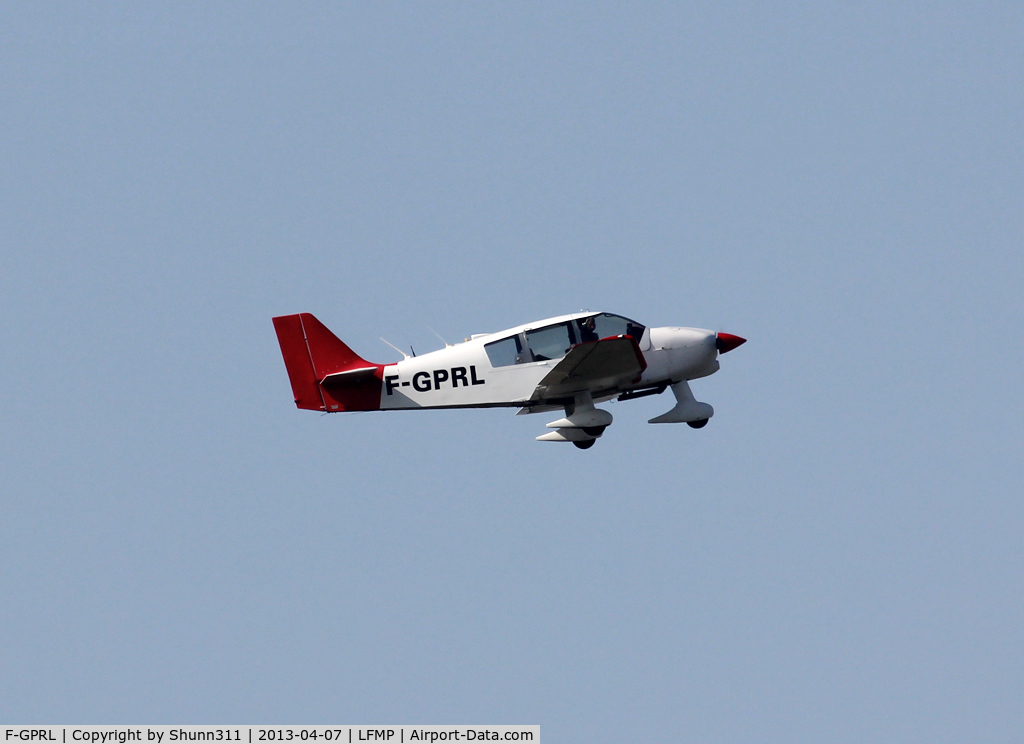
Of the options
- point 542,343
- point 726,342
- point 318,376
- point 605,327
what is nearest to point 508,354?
point 542,343

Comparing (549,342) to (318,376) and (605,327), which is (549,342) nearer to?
(605,327)

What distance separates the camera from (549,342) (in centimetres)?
2412

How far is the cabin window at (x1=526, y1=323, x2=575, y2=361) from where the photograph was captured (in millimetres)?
24109

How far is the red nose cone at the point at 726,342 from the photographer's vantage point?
81.8ft

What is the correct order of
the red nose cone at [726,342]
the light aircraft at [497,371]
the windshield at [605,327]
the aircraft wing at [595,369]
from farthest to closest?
the red nose cone at [726,342]
the windshield at [605,327]
the light aircraft at [497,371]
the aircraft wing at [595,369]

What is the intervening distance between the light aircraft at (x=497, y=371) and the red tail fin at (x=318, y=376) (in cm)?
2

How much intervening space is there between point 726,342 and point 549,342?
3267 millimetres

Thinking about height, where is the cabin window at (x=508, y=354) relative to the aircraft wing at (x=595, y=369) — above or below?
above

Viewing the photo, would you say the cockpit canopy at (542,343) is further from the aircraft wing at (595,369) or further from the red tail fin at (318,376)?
the red tail fin at (318,376)

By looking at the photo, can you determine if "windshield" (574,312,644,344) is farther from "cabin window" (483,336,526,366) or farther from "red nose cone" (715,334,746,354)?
"red nose cone" (715,334,746,354)

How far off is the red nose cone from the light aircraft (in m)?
0.45

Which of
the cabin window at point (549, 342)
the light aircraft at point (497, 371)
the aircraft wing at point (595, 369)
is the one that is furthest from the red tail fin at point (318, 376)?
the aircraft wing at point (595, 369)

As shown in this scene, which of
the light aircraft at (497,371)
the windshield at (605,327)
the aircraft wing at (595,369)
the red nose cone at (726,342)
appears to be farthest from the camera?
the red nose cone at (726,342)

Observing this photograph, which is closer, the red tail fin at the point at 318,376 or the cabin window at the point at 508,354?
the cabin window at the point at 508,354
